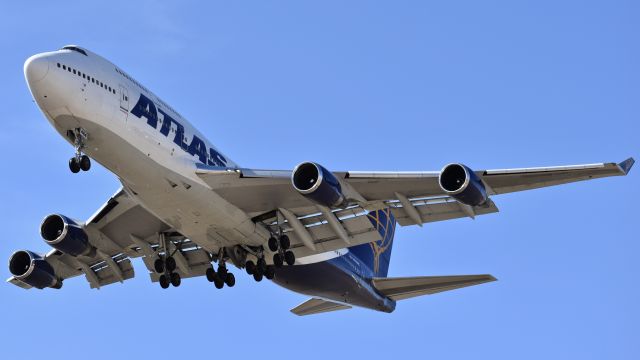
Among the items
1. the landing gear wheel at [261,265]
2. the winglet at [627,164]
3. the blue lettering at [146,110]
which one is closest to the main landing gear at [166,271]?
the landing gear wheel at [261,265]

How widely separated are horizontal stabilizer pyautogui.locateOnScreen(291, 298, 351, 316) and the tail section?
2.00m

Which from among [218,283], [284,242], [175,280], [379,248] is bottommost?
[175,280]

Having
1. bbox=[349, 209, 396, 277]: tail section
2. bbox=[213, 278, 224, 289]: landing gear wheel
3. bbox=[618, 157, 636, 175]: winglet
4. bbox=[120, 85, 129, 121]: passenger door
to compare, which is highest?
bbox=[349, 209, 396, 277]: tail section

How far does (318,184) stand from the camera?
28.9 meters

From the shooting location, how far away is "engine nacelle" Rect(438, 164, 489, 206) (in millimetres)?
28359

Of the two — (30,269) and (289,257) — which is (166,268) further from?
(30,269)

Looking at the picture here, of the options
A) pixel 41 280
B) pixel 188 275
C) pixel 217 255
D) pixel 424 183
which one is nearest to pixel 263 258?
pixel 217 255

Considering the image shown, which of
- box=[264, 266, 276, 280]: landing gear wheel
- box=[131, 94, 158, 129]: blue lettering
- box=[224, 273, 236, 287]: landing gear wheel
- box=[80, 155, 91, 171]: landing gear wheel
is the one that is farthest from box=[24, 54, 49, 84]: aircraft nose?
box=[224, 273, 236, 287]: landing gear wheel

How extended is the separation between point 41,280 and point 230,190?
996 centimetres

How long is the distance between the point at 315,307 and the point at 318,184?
11.4 m

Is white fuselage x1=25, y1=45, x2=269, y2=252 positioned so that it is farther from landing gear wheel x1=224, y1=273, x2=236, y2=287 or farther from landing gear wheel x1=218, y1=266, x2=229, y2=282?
landing gear wheel x1=224, y1=273, x2=236, y2=287

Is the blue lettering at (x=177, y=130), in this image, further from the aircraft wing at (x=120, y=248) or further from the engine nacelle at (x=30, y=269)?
the engine nacelle at (x=30, y=269)

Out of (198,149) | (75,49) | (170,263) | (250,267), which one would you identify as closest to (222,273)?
(250,267)

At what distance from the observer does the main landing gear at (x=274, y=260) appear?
32625mm
